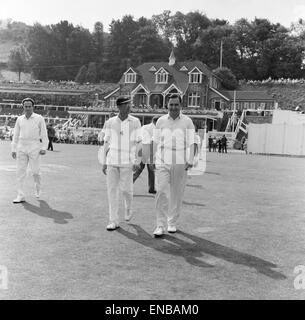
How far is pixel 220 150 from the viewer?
38.5m

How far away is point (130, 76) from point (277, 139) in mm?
34944

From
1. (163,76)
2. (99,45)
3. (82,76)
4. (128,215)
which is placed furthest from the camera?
(99,45)

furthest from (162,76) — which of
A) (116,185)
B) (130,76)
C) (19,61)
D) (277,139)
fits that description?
(19,61)

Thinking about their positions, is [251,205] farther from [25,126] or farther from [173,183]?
[25,126]

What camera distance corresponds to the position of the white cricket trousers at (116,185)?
693 cm

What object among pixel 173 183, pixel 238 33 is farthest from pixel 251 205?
pixel 238 33

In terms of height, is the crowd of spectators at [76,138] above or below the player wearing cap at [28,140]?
below

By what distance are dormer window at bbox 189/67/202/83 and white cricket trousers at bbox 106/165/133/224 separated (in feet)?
190

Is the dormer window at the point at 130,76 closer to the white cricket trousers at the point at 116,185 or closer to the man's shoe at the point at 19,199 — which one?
the man's shoe at the point at 19,199

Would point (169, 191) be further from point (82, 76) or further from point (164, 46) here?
point (82, 76)

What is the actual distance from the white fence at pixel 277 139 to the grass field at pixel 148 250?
2754 centimetres

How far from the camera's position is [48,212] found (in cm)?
797

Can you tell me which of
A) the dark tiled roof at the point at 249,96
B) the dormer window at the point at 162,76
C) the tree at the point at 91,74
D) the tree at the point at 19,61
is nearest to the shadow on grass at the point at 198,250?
the dark tiled roof at the point at 249,96

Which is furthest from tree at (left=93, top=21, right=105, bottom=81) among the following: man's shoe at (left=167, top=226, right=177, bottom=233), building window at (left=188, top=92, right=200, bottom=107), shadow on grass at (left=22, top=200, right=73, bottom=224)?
man's shoe at (left=167, top=226, right=177, bottom=233)
